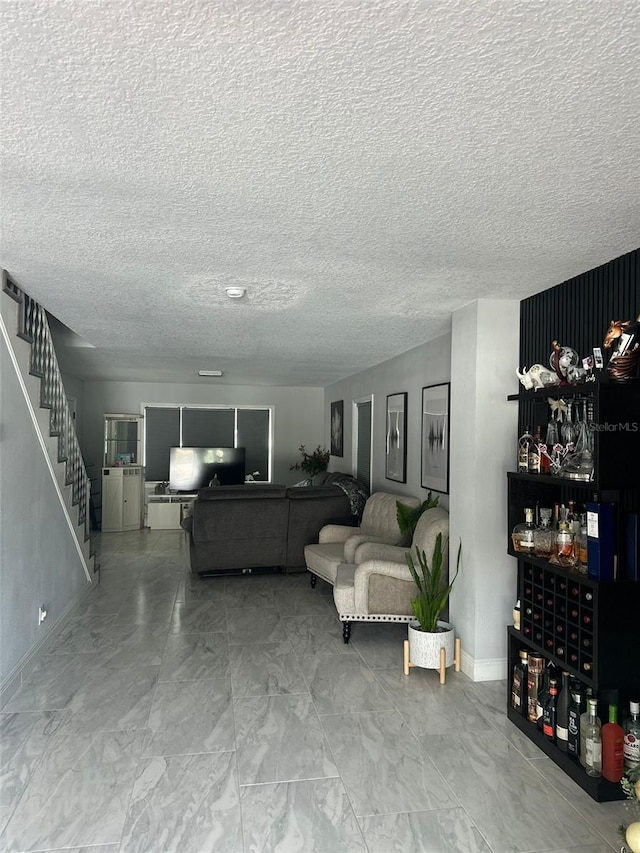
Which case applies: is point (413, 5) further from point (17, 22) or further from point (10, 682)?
point (10, 682)

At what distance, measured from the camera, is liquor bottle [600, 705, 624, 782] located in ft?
7.88

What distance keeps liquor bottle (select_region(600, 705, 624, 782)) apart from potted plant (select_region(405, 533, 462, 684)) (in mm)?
1185

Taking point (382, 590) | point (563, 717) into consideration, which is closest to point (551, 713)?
point (563, 717)

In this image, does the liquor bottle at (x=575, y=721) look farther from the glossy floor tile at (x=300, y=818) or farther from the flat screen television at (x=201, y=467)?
the flat screen television at (x=201, y=467)

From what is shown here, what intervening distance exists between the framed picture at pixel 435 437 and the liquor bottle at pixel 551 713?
2.01 metres

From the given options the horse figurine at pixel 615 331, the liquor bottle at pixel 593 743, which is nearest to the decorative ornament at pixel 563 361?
the horse figurine at pixel 615 331

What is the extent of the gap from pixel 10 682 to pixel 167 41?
3.28 meters

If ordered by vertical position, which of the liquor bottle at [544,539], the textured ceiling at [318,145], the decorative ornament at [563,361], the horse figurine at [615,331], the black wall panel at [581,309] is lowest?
the liquor bottle at [544,539]

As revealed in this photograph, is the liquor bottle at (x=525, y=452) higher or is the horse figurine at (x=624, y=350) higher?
the horse figurine at (x=624, y=350)

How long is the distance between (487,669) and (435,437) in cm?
193

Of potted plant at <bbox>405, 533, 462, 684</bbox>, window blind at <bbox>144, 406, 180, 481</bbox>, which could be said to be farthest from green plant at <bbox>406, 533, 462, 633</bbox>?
window blind at <bbox>144, 406, 180, 481</bbox>

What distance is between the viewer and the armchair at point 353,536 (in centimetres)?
505

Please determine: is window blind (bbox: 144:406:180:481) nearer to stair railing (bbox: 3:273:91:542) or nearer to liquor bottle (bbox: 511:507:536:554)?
stair railing (bbox: 3:273:91:542)

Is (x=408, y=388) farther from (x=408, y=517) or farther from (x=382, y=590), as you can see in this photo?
(x=382, y=590)
